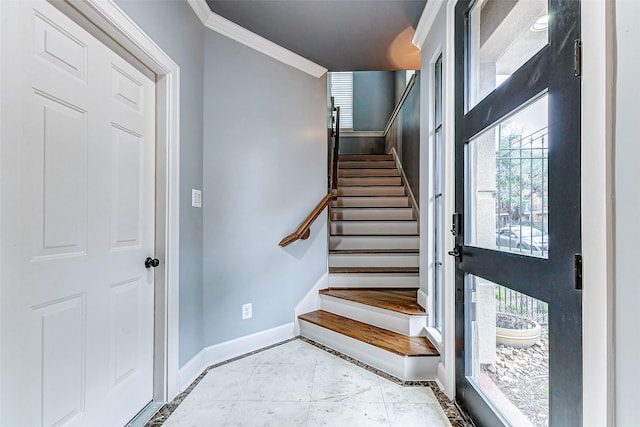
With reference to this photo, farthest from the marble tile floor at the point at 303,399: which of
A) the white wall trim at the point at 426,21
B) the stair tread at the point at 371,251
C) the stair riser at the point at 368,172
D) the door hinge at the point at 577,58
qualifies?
the stair riser at the point at 368,172

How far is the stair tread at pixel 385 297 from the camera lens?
7.69 ft

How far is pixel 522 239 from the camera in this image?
1171 millimetres

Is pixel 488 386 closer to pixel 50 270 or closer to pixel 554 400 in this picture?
pixel 554 400

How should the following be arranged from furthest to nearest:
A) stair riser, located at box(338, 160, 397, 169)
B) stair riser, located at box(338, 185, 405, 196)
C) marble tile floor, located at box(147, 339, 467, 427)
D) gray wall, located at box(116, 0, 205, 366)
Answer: stair riser, located at box(338, 160, 397, 169)
stair riser, located at box(338, 185, 405, 196)
gray wall, located at box(116, 0, 205, 366)
marble tile floor, located at box(147, 339, 467, 427)

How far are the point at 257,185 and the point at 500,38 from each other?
183 cm

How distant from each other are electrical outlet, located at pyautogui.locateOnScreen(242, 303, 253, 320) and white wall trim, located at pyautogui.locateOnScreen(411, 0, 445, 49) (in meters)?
2.48

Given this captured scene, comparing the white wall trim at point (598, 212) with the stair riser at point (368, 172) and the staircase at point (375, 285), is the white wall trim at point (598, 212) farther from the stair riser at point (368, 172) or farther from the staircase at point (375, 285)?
the stair riser at point (368, 172)

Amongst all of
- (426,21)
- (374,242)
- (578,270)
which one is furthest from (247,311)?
(426,21)

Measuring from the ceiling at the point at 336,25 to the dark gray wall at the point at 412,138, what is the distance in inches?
31.1

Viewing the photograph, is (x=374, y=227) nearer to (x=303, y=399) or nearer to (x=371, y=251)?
(x=371, y=251)

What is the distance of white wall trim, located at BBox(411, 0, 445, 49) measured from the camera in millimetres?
1974

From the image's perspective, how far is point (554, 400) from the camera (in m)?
0.96

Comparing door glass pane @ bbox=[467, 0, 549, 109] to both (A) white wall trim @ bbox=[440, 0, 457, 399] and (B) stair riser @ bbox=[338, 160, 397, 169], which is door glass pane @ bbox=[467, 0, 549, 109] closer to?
(A) white wall trim @ bbox=[440, 0, 457, 399]

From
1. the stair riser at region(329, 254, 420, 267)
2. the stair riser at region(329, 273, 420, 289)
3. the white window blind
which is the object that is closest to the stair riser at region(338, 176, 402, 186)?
the stair riser at region(329, 254, 420, 267)
